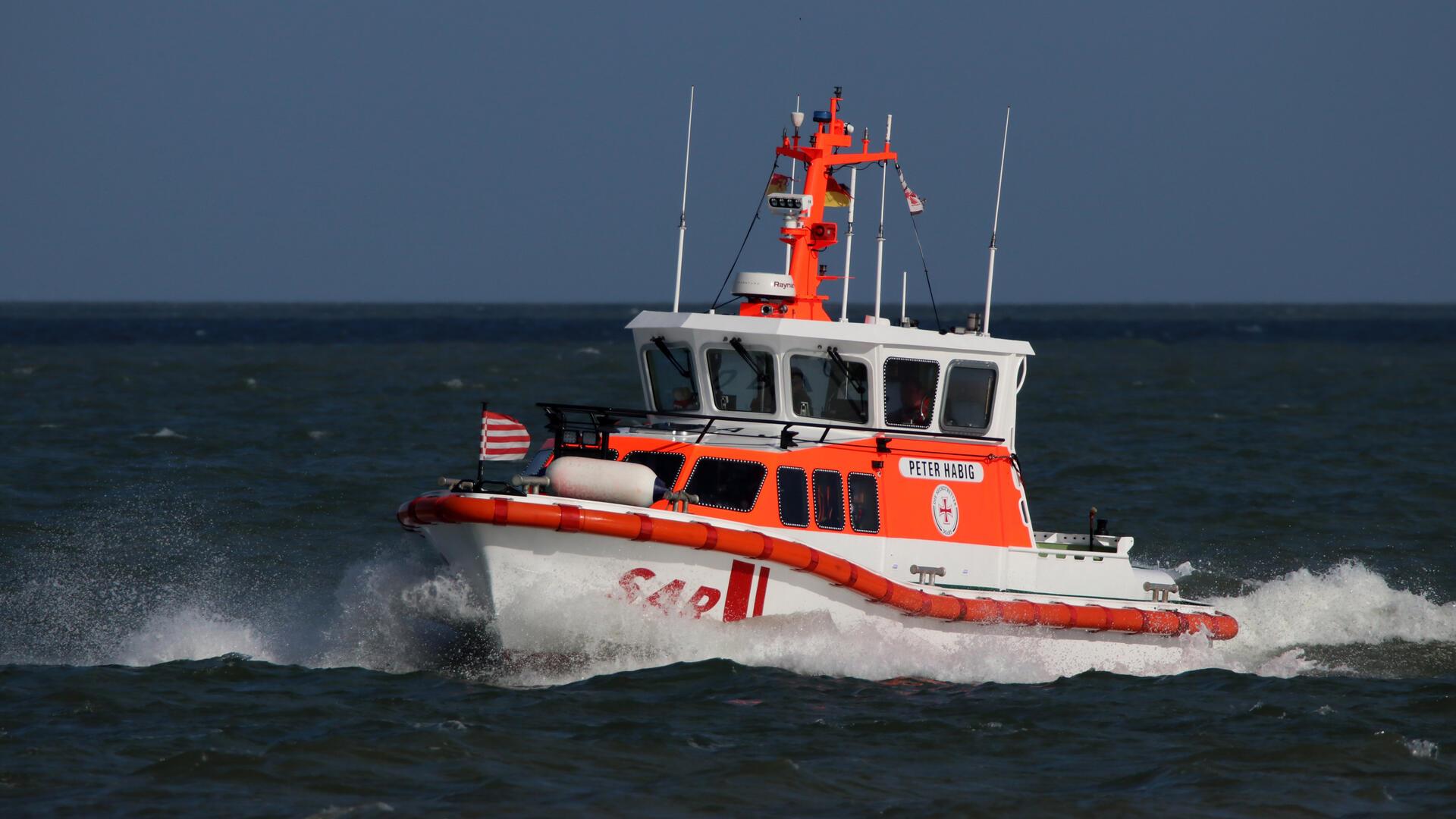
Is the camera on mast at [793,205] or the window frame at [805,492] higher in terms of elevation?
the camera on mast at [793,205]

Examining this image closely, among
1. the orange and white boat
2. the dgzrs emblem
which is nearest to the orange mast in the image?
the orange and white boat

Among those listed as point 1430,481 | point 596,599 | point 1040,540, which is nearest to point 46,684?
point 596,599

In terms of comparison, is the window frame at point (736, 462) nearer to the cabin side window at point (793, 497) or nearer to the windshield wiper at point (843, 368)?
the cabin side window at point (793, 497)

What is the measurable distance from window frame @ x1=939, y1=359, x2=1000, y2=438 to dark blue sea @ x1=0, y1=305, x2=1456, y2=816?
1.71 meters

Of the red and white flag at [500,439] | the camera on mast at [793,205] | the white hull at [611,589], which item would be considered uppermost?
the camera on mast at [793,205]

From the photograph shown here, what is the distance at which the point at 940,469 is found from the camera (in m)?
12.3

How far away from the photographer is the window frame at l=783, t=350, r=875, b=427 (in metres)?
12.1

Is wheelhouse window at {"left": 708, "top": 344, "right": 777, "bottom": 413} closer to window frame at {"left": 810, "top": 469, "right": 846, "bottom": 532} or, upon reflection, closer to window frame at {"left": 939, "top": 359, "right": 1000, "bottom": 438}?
window frame at {"left": 810, "top": 469, "right": 846, "bottom": 532}

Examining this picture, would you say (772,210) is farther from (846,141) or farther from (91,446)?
(91,446)

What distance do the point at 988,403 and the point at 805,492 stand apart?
178 cm

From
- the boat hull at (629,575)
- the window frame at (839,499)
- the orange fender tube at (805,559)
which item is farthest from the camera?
the window frame at (839,499)

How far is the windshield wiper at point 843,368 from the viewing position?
12.1 metres

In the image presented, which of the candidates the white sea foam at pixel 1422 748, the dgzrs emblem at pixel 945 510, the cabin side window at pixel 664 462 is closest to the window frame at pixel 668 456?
the cabin side window at pixel 664 462

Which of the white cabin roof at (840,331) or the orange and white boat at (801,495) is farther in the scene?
the white cabin roof at (840,331)
